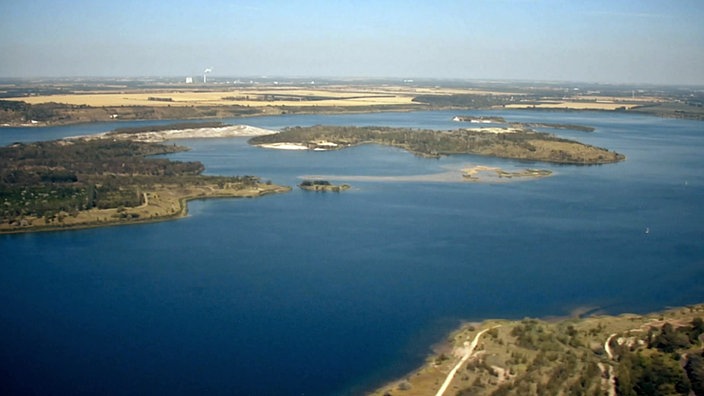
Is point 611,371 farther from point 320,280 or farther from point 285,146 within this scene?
point 285,146

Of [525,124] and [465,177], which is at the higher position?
[525,124]

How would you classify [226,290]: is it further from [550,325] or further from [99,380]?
[550,325]

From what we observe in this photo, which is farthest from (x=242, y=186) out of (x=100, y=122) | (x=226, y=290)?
(x=100, y=122)

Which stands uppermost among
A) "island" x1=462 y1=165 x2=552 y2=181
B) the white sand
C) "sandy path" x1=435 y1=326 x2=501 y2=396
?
the white sand

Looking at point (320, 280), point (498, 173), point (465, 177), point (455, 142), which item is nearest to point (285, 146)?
point (455, 142)

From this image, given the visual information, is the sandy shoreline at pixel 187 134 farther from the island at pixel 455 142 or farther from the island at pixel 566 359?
the island at pixel 566 359

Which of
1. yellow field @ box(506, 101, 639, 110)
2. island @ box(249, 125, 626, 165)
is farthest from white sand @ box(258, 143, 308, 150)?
yellow field @ box(506, 101, 639, 110)

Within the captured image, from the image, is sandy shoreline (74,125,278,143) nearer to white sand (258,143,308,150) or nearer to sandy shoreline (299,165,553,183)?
white sand (258,143,308,150)
